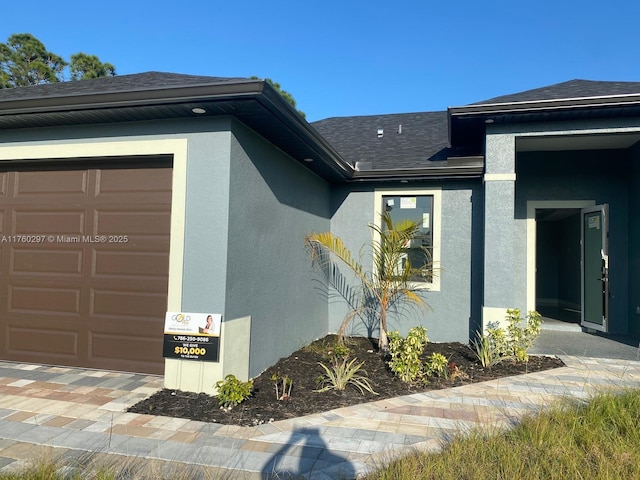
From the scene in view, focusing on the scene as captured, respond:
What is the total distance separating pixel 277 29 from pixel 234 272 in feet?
27.9

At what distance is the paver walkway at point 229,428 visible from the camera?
292 cm

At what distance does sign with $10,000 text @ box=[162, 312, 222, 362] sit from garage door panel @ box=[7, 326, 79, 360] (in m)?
1.55

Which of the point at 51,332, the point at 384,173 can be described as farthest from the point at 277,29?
the point at 51,332

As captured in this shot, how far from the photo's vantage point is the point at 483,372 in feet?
17.7

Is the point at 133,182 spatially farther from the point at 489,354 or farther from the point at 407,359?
the point at 489,354

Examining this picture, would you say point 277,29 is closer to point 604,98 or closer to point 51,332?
point 604,98

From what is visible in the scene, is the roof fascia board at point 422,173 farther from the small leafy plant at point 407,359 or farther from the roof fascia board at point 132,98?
the roof fascia board at point 132,98

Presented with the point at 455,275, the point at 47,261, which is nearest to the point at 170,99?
the point at 47,261

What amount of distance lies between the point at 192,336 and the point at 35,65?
22.6 m

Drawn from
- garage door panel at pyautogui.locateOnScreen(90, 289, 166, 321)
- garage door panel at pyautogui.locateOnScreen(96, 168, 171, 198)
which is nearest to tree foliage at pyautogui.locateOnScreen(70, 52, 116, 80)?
garage door panel at pyautogui.locateOnScreen(96, 168, 171, 198)

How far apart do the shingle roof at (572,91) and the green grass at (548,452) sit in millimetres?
4190

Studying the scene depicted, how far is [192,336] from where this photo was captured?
14.6 ft

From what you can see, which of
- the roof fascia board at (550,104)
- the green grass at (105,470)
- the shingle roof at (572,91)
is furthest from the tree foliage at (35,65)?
the green grass at (105,470)

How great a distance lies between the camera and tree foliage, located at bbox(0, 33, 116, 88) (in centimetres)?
1994
